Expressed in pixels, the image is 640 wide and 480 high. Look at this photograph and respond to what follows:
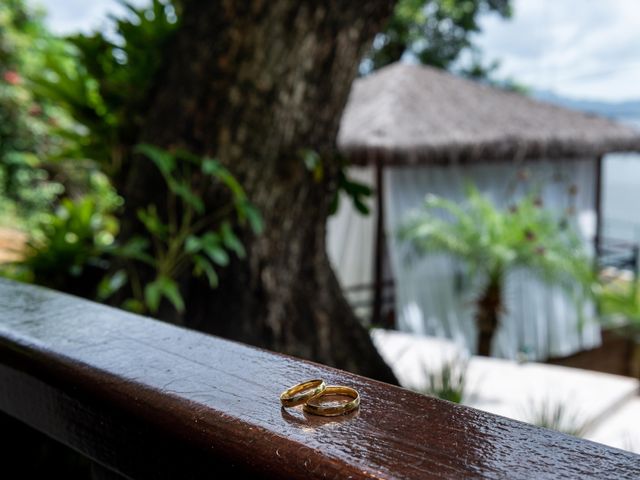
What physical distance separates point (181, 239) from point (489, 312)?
5.46 metres

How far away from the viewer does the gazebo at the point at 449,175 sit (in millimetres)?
7406

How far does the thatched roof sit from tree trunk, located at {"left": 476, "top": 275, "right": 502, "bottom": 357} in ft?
4.80

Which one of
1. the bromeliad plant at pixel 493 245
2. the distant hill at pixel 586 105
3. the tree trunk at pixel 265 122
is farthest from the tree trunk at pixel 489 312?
the tree trunk at pixel 265 122

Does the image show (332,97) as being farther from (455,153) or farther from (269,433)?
(455,153)

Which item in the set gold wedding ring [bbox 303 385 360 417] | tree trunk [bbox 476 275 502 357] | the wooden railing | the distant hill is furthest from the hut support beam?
gold wedding ring [bbox 303 385 360 417]

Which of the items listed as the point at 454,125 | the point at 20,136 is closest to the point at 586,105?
the point at 454,125

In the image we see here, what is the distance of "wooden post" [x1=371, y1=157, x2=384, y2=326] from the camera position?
24.2ft

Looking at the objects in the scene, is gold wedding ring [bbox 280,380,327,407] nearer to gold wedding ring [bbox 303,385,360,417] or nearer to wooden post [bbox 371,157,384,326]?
gold wedding ring [bbox 303,385,360,417]

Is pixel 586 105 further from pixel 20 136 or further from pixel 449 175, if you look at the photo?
pixel 20 136

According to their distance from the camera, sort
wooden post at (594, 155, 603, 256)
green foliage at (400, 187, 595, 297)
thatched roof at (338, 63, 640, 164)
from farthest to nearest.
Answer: wooden post at (594, 155, 603, 256) → thatched roof at (338, 63, 640, 164) → green foliage at (400, 187, 595, 297)

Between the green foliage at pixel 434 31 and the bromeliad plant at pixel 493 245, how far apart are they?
21.7 feet

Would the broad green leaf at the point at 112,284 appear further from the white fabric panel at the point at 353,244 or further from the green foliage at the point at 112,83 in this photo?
the white fabric panel at the point at 353,244

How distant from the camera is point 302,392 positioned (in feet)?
1.45

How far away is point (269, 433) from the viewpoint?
1.29ft
